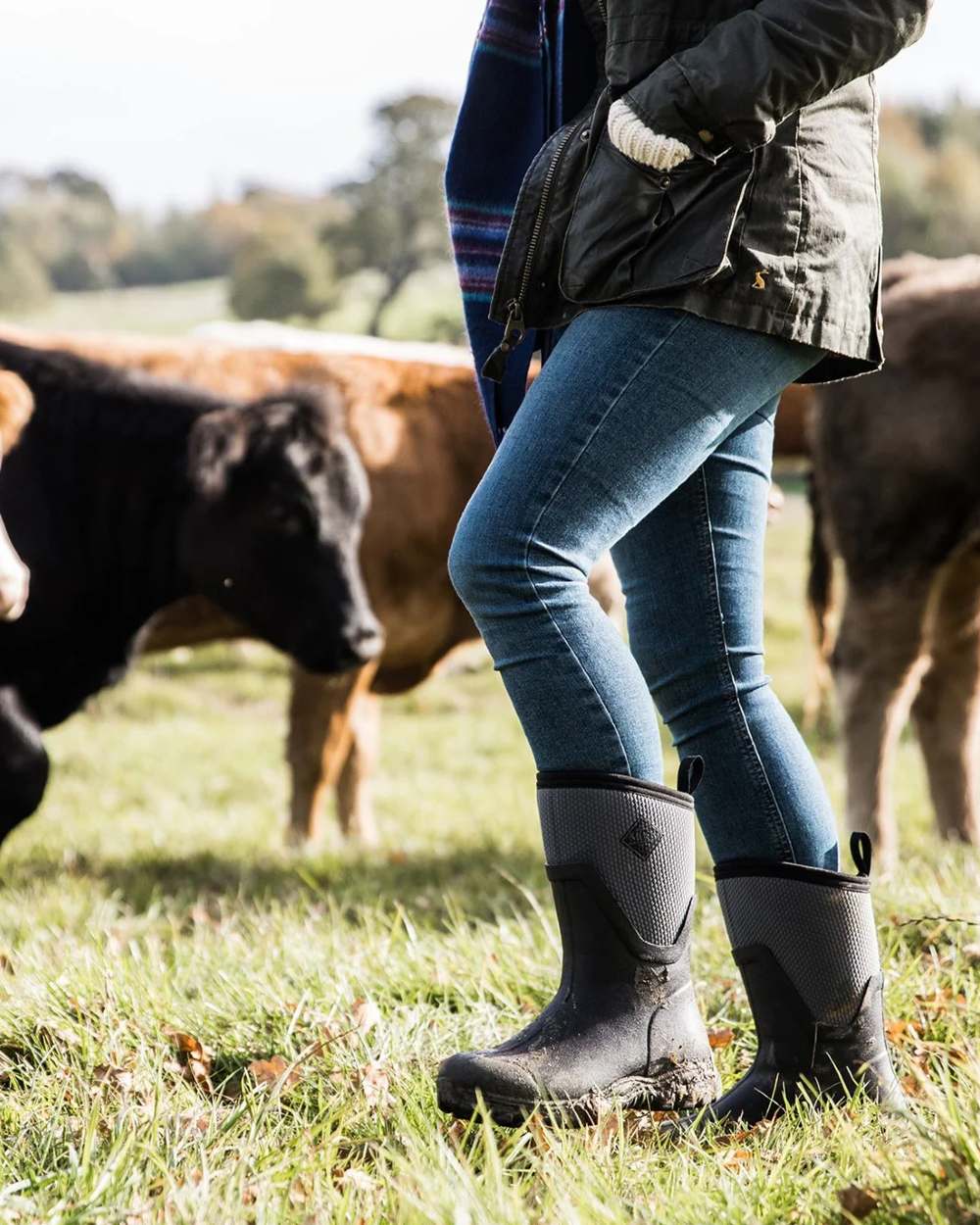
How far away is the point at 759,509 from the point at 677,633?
0.83ft

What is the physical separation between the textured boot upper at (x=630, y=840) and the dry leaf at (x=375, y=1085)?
0.45 metres

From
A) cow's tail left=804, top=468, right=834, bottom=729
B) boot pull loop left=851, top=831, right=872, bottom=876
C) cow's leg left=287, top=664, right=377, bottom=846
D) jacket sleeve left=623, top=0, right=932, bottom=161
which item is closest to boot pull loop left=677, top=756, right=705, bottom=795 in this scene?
boot pull loop left=851, top=831, right=872, bottom=876

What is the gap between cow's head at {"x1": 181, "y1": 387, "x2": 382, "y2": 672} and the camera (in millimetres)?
4867

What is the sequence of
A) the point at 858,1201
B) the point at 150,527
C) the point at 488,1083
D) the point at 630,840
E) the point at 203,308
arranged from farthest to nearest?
the point at 203,308, the point at 150,527, the point at 630,840, the point at 488,1083, the point at 858,1201

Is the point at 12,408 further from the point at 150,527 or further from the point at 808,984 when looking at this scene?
the point at 808,984

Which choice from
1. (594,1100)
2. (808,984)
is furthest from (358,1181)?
(808,984)

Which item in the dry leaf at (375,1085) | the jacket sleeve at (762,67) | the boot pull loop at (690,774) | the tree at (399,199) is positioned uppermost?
the jacket sleeve at (762,67)

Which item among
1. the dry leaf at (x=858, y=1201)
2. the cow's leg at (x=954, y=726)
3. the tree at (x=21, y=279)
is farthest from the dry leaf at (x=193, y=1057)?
the tree at (x=21, y=279)

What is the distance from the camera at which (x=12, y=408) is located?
4.45 metres

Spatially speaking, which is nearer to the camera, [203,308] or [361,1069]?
[361,1069]

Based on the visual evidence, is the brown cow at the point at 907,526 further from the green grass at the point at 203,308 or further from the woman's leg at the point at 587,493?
the green grass at the point at 203,308

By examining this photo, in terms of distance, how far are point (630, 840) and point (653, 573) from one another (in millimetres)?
415

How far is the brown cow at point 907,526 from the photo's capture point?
16.3 feet

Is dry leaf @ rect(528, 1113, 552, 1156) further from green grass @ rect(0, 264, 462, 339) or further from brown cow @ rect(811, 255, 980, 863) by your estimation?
green grass @ rect(0, 264, 462, 339)
